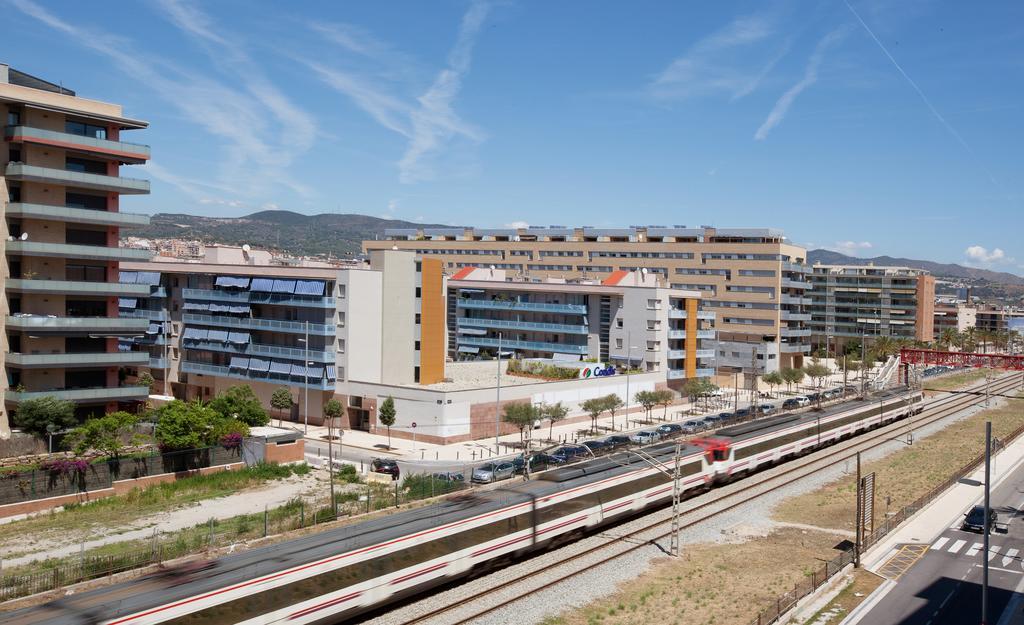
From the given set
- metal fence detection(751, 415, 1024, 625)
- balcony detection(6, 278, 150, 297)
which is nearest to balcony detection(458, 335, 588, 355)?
balcony detection(6, 278, 150, 297)

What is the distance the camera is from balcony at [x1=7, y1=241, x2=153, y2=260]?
4950 cm

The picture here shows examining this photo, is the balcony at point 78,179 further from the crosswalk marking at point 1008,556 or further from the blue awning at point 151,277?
the crosswalk marking at point 1008,556


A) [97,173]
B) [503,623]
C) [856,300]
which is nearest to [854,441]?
[503,623]

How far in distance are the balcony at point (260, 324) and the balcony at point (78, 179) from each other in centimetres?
1493

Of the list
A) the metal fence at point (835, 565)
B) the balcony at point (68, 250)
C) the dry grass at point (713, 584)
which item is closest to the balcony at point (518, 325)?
the metal fence at point (835, 565)

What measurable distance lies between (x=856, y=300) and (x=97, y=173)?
135252 millimetres

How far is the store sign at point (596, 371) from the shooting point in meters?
72.0

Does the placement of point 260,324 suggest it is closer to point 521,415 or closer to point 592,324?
point 521,415

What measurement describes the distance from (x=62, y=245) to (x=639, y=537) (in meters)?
39.4

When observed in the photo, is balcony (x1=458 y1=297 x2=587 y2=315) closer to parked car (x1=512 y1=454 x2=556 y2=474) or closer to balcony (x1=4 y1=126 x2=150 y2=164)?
parked car (x1=512 y1=454 x2=556 y2=474)

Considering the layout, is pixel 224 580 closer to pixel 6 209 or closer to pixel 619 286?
pixel 6 209

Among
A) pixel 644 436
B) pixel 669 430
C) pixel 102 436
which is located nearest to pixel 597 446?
pixel 644 436

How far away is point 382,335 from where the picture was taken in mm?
63969

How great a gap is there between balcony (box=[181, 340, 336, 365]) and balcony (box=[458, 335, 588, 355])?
27616 millimetres
